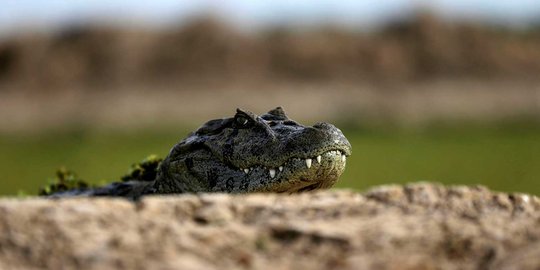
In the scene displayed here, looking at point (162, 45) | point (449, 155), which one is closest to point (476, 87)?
point (449, 155)

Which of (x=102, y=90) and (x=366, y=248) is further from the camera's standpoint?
(x=102, y=90)

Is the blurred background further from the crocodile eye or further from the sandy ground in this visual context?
the crocodile eye

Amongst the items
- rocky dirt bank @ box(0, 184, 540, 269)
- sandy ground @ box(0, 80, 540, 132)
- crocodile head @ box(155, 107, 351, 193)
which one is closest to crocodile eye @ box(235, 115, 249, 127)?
crocodile head @ box(155, 107, 351, 193)

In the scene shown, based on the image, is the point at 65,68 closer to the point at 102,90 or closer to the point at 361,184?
the point at 102,90

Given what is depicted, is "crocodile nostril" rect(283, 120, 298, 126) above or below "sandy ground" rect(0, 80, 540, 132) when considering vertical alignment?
above

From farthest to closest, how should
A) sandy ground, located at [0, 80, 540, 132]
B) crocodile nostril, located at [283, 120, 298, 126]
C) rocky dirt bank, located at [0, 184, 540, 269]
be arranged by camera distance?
1. sandy ground, located at [0, 80, 540, 132]
2. crocodile nostril, located at [283, 120, 298, 126]
3. rocky dirt bank, located at [0, 184, 540, 269]

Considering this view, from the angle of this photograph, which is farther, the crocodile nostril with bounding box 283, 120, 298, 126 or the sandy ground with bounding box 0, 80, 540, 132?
the sandy ground with bounding box 0, 80, 540, 132

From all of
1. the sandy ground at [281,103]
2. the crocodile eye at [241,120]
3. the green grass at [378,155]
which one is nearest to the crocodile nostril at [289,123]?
the crocodile eye at [241,120]
